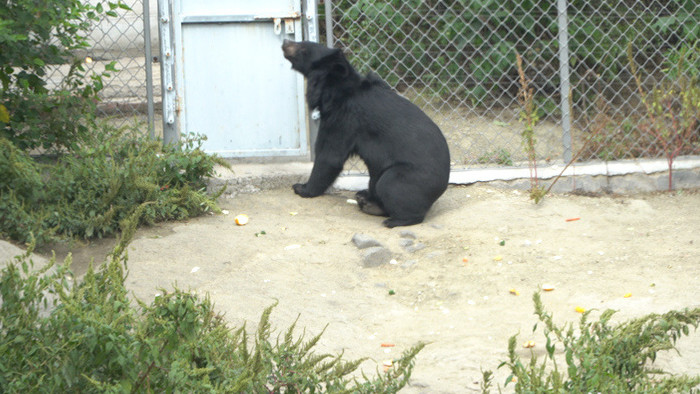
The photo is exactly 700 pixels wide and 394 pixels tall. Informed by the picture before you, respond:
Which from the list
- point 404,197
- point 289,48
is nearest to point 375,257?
point 404,197

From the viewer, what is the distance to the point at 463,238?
18.5ft

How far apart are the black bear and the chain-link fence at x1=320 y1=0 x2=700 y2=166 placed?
790 mm

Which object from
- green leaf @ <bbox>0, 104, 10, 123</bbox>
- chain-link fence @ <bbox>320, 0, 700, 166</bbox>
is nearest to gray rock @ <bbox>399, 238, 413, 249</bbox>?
chain-link fence @ <bbox>320, 0, 700, 166</bbox>

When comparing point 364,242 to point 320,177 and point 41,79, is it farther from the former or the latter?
point 41,79

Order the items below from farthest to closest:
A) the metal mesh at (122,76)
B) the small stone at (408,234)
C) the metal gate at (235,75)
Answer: the metal mesh at (122,76), the metal gate at (235,75), the small stone at (408,234)

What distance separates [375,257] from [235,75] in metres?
2.35

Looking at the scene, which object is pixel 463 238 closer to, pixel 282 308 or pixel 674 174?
pixel 282 308

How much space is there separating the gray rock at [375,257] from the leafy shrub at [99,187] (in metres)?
1.31

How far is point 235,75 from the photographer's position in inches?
269

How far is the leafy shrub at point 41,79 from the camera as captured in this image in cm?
524

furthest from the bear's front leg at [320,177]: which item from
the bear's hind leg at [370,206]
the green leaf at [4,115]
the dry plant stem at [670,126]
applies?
the dry plant stem at [670,126]

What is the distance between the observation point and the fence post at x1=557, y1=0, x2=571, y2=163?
6.81 metres

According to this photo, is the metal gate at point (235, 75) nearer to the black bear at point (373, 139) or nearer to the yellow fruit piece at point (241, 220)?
the black bear at point (373, 139)

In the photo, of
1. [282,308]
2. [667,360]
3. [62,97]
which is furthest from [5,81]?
[667,360]
